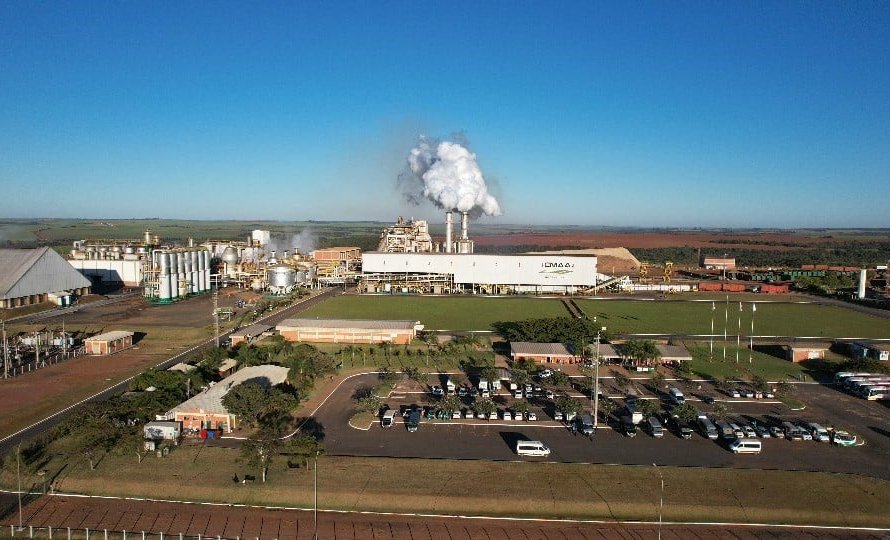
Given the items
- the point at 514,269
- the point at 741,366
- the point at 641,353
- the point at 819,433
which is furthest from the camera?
the point at 514,269

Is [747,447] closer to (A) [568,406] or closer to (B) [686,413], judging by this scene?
(B) [686,413]

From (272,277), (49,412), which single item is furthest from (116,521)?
(272,277)

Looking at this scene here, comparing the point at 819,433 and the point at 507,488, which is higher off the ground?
the point at 819,433

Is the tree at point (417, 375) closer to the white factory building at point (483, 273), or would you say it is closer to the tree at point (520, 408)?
the tree at point (520, 408)

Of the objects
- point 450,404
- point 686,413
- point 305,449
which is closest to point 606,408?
point 686,413

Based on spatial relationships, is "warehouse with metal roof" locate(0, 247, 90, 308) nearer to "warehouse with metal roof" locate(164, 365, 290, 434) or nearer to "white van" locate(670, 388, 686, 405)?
"warehouse with metal roof" locate(164, 365, 290, 434)

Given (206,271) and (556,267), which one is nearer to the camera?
(556,267)

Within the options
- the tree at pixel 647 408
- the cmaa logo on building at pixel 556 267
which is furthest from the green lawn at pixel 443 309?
the tree at pixel 647 408
